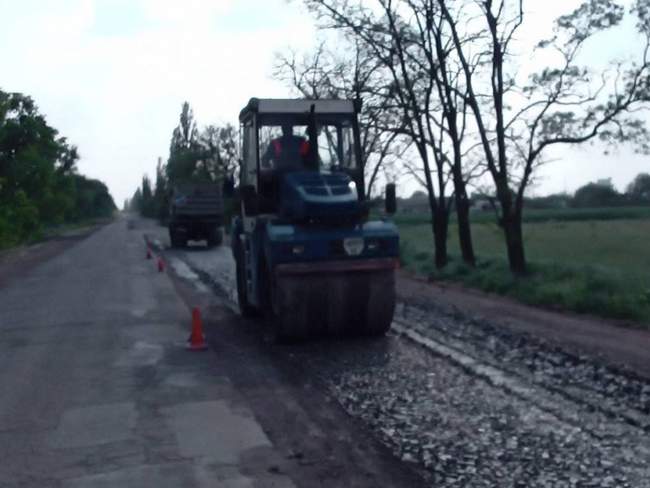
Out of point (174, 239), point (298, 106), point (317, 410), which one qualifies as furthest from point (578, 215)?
point (317, 410)

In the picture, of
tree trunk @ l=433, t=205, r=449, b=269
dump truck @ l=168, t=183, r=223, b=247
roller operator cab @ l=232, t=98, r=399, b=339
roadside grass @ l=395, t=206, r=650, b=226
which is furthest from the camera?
roadside grass @ l=395, t=206, r=650, b=226

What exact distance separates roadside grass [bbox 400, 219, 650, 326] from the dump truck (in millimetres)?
9678

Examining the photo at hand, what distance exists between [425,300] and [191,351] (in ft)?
24.4

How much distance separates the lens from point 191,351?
1498 centimetres

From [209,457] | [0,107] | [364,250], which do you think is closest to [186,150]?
[0,107]

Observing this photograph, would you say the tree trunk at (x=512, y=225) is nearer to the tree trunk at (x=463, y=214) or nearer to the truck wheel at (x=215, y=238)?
the tree trunk at (x=463, y=214)

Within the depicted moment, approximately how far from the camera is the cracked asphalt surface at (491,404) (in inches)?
322

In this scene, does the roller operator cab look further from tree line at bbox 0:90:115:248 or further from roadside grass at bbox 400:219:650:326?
tree line at bbox 0:90:115:248

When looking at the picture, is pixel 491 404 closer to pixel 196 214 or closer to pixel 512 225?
pixel 512 225

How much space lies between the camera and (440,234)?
3122cm

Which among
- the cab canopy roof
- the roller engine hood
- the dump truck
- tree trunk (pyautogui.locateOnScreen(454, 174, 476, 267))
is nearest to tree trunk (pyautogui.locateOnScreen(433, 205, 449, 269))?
tree trunk (pyautogui.locateOnScreen(454, 174, 476, 267))

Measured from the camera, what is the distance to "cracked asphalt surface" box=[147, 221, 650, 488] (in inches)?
322

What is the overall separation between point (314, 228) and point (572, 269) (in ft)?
33.4

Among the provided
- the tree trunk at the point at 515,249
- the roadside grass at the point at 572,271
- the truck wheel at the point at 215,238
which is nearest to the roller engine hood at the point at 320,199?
the roadside grass at the point at 572,271
